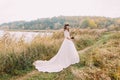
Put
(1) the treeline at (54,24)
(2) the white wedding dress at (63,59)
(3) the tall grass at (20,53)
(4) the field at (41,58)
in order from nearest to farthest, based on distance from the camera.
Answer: (4) the field at (41,58) → (3) the tall grass at (20,53) → (2) the white wedding dress at (63,59) → (1) the treeline at (54,24)

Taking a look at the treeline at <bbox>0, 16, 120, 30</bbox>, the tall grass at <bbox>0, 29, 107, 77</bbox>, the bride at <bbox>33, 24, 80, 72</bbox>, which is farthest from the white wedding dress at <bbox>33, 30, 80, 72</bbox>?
the treeline at <bbox>0, 16, 120, 30</bbox>

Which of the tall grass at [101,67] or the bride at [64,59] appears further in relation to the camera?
the bride at [64,59]

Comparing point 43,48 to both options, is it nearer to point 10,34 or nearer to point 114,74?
point 10,34

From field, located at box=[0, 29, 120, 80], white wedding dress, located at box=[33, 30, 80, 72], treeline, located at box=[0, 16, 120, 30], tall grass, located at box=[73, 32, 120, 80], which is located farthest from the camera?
treeline, located at box=[0, 16, 120, 30]

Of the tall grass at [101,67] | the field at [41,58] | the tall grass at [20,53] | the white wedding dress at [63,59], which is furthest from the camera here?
the white wedding dress at [63,59]

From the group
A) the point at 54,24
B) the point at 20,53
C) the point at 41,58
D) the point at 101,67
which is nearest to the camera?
the point at 101,67

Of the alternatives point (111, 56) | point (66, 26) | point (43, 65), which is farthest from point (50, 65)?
point (111, 56)

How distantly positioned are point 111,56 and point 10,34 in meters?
4.00

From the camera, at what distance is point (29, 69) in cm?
973

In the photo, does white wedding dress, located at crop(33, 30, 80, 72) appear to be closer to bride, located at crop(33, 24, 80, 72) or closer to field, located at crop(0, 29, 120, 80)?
bride, located at crop(33, 24, 80, 72)

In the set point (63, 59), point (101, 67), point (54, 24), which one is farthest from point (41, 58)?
point (54, 24)

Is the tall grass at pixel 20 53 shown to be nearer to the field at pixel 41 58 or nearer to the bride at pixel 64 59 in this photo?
the field at pixel 41 58

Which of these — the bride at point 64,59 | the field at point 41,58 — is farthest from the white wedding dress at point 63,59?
the field at point 41,58

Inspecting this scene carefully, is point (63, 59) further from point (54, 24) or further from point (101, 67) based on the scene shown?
point (54, 24)
